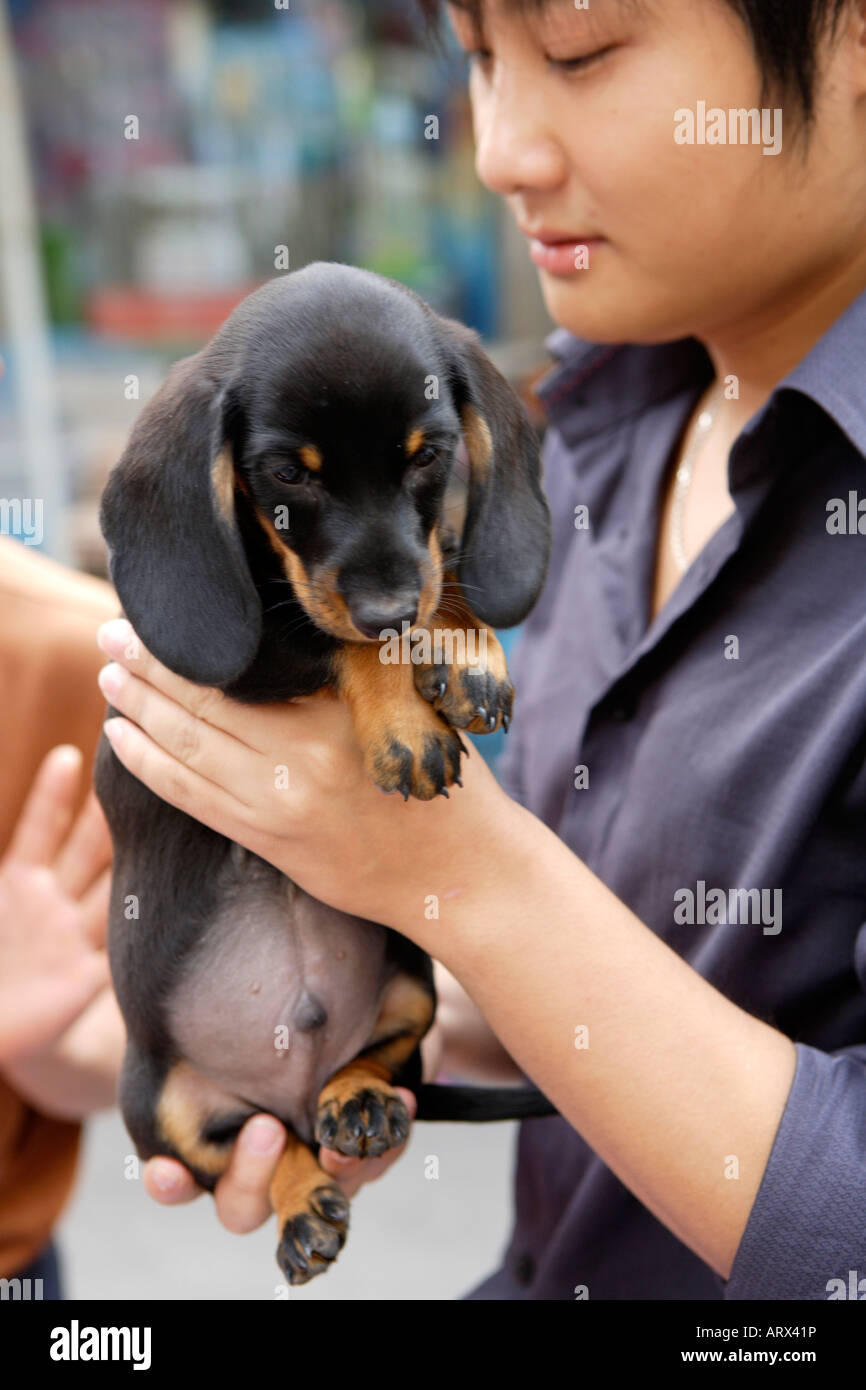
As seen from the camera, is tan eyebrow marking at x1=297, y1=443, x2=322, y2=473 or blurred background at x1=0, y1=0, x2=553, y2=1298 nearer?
tan eyebrow marking at x1=297, y1=443, x2=322, y2=473

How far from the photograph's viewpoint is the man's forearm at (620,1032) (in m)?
1.29

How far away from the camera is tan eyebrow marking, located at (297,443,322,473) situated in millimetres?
1356

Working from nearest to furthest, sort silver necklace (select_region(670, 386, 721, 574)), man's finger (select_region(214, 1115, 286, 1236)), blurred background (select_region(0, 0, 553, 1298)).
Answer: man's finger (select_region(214, 1115, 286, 1236)) → silver necklace (select_region(670, 386, 721, 574)) → blurred background (select_region(0, 0, 553, 1298))

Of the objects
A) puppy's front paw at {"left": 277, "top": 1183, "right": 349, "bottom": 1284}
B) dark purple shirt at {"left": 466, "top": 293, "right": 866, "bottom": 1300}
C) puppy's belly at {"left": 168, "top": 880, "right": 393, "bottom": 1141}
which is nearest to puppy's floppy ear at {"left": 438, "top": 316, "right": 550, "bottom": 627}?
dark purple shirt at {"left": 466, "top": 293, "right": 866, "bottom": 1300}

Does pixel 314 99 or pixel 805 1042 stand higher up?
pixel 314 99

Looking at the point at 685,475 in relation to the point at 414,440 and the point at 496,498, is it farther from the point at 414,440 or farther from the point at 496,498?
the point at 414,440

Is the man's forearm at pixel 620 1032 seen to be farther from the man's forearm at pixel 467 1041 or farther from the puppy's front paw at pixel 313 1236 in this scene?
the man's forearm at pixel 467 1041

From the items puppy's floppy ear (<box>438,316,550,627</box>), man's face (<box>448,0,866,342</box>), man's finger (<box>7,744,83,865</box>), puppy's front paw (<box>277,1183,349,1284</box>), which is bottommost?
puppy's front paw (<box>277,1183,349,1284</box>)

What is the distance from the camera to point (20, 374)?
4.84 m

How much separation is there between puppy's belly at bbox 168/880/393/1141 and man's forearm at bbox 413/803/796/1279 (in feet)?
0.90

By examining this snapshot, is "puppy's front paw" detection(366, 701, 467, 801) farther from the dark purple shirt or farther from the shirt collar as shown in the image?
the shirt collar
